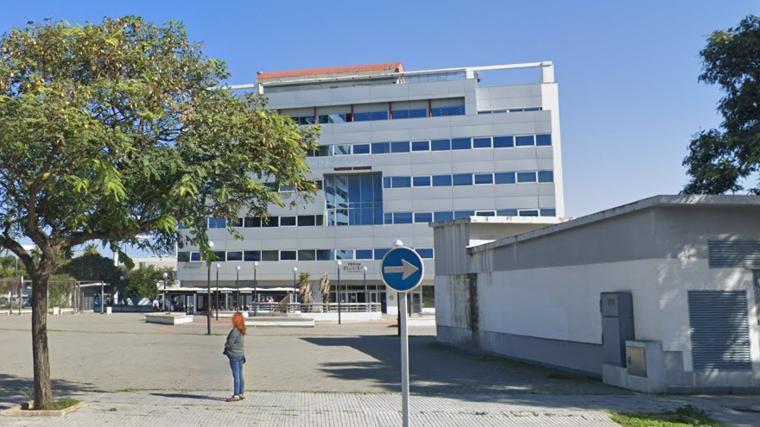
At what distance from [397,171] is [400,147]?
2.54m

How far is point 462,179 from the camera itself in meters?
67.7

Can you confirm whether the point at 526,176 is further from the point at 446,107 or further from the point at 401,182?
the point at 401,182

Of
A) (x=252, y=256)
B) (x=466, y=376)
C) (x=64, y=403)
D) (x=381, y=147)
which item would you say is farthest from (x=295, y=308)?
(x=64, y=403)

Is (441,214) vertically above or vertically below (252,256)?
above

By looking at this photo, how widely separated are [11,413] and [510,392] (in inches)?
325

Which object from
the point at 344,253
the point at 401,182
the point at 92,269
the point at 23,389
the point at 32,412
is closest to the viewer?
the point at 32,412

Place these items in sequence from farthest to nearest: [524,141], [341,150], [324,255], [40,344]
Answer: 1. [341,150]
2. [324,255]
3. [524,141]
4. [40,344]

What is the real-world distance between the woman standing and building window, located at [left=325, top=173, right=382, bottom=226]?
188ft

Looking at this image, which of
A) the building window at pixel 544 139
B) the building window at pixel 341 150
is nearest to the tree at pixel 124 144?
the building window at pixel 544 139

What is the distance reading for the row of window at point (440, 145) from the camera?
66.9 metres

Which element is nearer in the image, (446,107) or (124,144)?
(124,144)

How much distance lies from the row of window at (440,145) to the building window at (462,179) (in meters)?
2.74

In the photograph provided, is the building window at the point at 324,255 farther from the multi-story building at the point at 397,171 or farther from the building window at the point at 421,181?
the building window at the point at 421,181

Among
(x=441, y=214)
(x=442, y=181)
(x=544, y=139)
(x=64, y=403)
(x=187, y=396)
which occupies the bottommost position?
(x=187, y=396)
